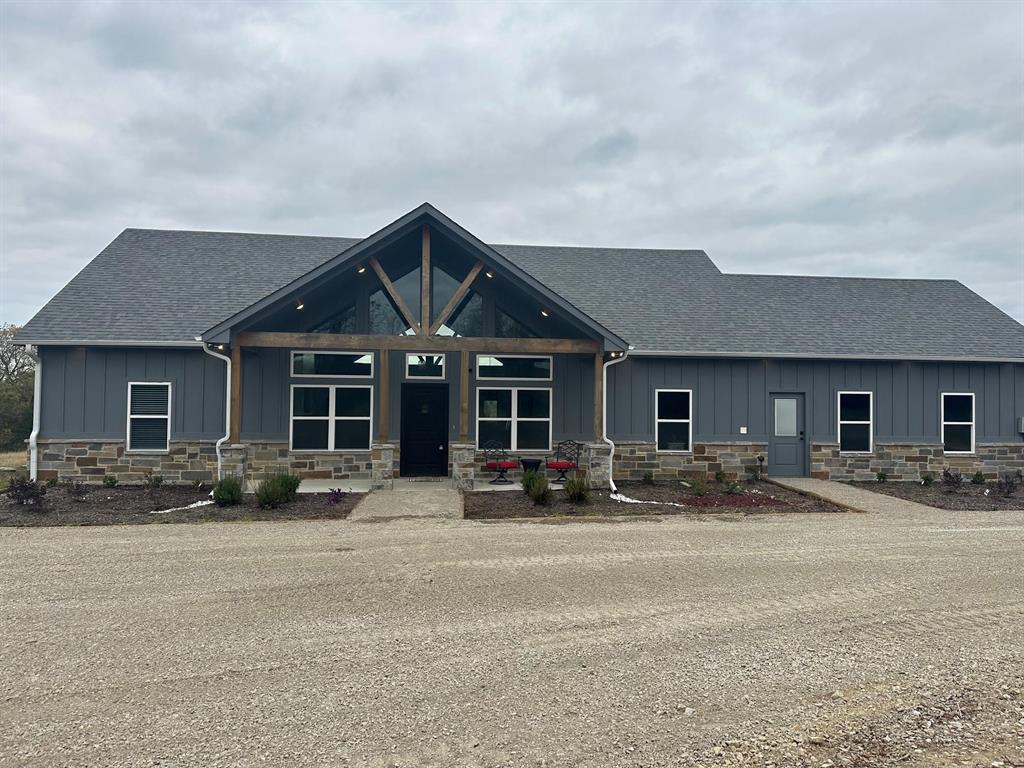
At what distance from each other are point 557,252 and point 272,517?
11585mm

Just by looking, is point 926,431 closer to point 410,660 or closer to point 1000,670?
point 1000,670

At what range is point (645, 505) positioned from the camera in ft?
33.8

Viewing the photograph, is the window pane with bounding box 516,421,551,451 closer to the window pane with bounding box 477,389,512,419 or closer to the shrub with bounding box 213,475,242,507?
the window pane with bounding box 477,389,512,419

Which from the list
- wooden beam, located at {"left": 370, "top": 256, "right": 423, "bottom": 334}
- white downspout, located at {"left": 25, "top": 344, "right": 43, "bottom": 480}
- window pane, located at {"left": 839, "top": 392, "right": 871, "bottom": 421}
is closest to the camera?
wooden beam, located at {"left": 370, "top": 256, "right": 423, "bottom": 334}

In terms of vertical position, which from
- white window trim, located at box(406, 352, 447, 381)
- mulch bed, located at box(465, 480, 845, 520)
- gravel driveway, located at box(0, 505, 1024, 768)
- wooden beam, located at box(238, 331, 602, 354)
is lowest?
gravel driveway, located at box(0, 505, 1024, 768)

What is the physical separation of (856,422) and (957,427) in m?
2.42

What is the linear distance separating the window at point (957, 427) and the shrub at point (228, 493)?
1515 cm

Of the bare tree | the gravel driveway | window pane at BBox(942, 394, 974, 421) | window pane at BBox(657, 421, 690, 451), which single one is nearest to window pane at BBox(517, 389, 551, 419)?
window pane at BBox(657, 421, 690, 451)

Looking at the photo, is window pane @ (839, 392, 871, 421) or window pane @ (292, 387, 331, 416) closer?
window pane @ (292, 387, 331, 416)

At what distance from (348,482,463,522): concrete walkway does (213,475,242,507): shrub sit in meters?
1.97

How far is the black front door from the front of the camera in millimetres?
13172

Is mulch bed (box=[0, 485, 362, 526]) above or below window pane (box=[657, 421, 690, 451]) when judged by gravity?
below

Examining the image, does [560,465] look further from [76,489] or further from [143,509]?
[76,489]

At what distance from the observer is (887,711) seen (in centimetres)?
345
